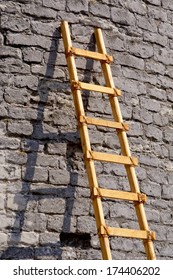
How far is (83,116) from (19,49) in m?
0.75

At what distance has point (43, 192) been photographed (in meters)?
5.79

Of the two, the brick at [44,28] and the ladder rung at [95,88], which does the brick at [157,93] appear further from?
the brick at [44,28]

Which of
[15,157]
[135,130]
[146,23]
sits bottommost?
[15,157]

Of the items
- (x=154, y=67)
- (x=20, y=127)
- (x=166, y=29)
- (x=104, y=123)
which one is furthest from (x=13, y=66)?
(x=166, y=29)

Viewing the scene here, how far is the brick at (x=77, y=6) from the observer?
627 cm

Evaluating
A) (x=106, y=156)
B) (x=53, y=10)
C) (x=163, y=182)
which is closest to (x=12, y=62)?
(x=53, y=10)

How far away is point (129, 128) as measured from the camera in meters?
6.25

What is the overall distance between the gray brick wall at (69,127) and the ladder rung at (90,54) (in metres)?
0.15

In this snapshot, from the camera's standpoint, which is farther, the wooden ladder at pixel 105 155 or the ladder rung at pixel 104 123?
the ladder rung at pixel 104 123

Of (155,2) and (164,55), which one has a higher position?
(155,2)

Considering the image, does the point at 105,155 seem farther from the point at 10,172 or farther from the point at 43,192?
the point at 10,172

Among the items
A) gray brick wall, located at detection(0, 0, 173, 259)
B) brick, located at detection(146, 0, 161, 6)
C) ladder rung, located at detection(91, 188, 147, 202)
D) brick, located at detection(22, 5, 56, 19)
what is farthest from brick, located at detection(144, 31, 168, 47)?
ladder rung, located at detection(91, 188, 147, 202)

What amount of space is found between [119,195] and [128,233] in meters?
0.29

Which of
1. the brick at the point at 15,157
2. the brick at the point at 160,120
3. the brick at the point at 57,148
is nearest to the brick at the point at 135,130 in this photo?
the brick at the point at 160,120
